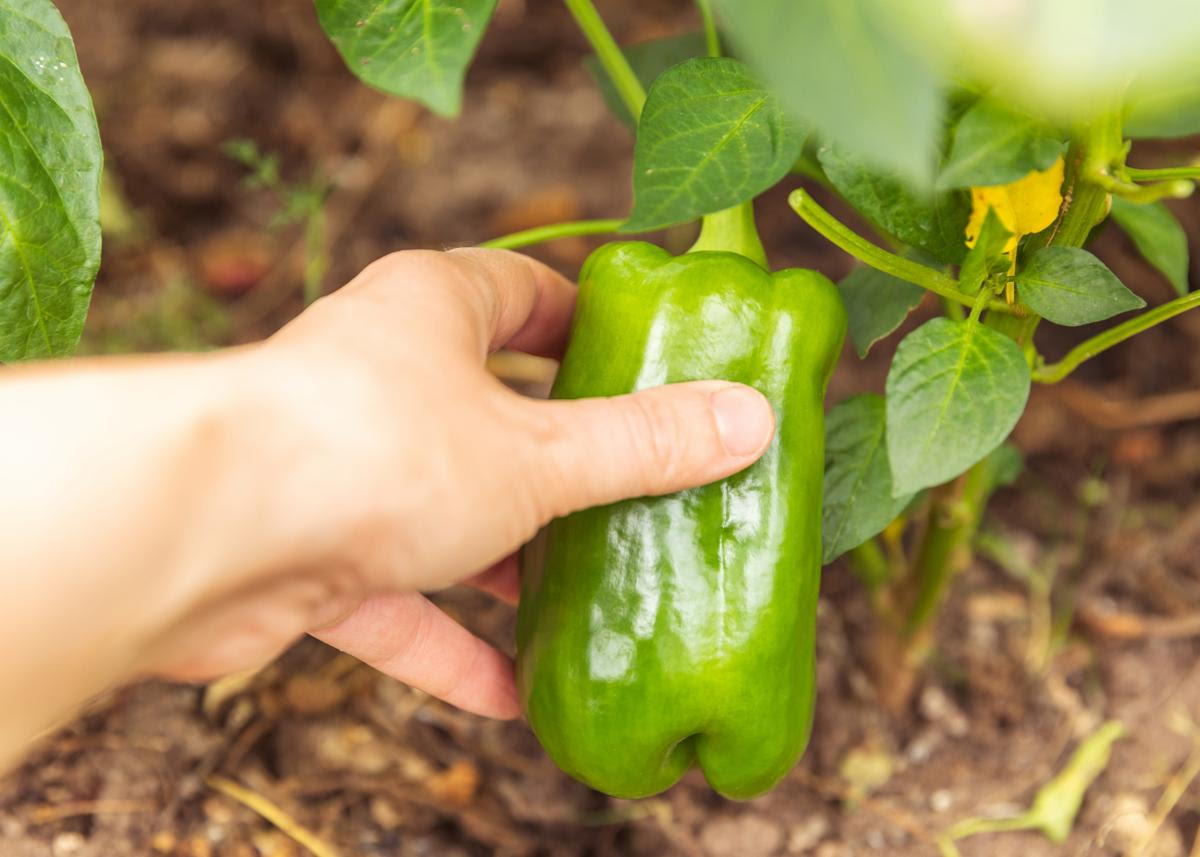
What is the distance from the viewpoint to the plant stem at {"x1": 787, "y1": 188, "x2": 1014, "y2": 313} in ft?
2.49

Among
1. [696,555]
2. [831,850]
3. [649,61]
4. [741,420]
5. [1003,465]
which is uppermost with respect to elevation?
[649,61]

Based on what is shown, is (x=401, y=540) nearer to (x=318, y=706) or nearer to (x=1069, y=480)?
(x=318, y=706)

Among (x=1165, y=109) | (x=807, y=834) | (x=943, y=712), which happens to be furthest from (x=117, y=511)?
(x=943, y=712)

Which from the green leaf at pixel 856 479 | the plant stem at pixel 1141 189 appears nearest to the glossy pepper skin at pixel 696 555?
the green leaf at pixel 856 479

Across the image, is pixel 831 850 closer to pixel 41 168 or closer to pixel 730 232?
pixel 730 232

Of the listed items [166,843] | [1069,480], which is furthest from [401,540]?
[1069,480]

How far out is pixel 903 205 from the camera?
0.77 meters

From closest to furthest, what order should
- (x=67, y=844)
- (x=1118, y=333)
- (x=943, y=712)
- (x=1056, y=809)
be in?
(x=1118, y=333) < (x=67, y=844) < (x=1056, y=809) < (x=943, y=712)

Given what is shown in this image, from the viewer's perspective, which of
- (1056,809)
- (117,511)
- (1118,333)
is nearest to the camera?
→ (117,511)

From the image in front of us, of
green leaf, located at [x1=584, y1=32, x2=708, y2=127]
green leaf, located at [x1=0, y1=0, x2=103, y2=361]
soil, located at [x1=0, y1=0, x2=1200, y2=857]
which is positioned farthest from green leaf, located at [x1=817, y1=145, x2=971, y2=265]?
soil, located at [x1=0, y1=0, x2=1200, y2=857]

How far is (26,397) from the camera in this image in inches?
24.7

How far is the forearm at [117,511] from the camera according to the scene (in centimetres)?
60

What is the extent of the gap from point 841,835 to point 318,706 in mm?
570

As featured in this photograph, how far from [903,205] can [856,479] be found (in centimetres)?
22
